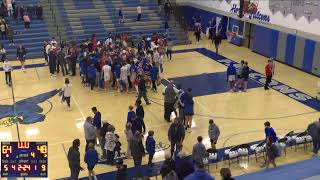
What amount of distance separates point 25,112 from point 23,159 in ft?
28.2

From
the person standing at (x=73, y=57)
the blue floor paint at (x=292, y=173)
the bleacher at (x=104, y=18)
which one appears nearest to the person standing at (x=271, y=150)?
the blue floor paint at (x=292, y=173)

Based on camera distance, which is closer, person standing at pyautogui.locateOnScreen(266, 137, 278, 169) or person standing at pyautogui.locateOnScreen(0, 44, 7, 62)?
person standing at pyautogui.locateOnScreen(266, 137, 278, 169)

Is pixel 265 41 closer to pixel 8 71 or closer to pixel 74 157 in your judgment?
pixel 8 71

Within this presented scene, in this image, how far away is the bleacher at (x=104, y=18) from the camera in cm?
2988

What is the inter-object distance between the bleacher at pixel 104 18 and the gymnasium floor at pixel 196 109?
6.22 m

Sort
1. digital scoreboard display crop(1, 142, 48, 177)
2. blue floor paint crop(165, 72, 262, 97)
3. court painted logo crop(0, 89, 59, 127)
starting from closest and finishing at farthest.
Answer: digital scoreboard display crop(1, 142, 48, 177), court painted logo crop(0, 89, 59, 127), blue floor paint crop(165, 72, 262, 97)

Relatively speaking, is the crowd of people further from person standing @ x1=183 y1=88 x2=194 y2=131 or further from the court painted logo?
person standing @ x1=183 y1=88 x2=194 y2=131

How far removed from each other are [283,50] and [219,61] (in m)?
3.93

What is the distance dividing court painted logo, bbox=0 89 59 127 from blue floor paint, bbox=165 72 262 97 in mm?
6835

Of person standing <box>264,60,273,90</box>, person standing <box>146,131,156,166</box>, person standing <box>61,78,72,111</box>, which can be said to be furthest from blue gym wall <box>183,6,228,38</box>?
person standing <box>146,131,156,166</box>

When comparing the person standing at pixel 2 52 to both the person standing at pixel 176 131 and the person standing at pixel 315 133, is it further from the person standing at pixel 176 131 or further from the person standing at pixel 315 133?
the person standing at pixel 315 133

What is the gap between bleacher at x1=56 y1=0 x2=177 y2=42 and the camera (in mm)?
29875

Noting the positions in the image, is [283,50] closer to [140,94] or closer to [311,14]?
[311,14]

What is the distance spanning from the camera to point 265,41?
89.3 ft
